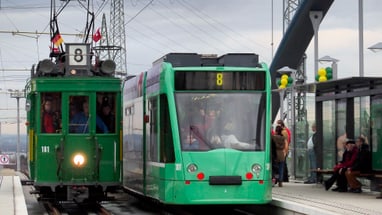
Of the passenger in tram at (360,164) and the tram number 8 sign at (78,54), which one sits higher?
the tram number 8 sign at (78,54)

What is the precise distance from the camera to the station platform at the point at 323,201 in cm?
1581

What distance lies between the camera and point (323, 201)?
17922mm

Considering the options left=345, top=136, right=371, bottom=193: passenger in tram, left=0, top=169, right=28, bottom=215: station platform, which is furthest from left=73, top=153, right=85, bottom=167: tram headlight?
left=345, top=136, right=371, bottom=193: passenger in tram

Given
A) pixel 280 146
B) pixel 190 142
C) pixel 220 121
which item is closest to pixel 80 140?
pixel 190 142

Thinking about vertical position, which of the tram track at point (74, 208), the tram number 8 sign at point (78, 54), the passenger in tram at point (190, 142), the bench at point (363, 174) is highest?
the tram number 8 sign at point (78, 54)

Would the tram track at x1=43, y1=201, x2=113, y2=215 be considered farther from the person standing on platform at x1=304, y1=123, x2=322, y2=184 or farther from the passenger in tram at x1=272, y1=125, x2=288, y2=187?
the person standing on platform at x1=304, y1=123, x2=322, y2=184

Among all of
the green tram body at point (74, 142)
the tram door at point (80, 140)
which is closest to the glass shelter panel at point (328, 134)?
the green tram body at point (74, 142)

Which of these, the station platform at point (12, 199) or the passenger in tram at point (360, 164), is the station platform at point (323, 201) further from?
the station platform at point (12, 199)

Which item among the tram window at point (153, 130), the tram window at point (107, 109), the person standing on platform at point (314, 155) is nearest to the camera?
the tram window at point (153, 130)

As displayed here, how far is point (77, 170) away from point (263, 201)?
5.36 metres

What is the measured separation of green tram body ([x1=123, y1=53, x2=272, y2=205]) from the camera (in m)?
16.6

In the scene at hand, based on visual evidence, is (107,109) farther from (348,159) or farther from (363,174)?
(363,174)

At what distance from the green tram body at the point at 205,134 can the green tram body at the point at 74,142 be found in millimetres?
2712

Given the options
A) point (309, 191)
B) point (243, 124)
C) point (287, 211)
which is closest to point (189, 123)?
point (243, 124)
